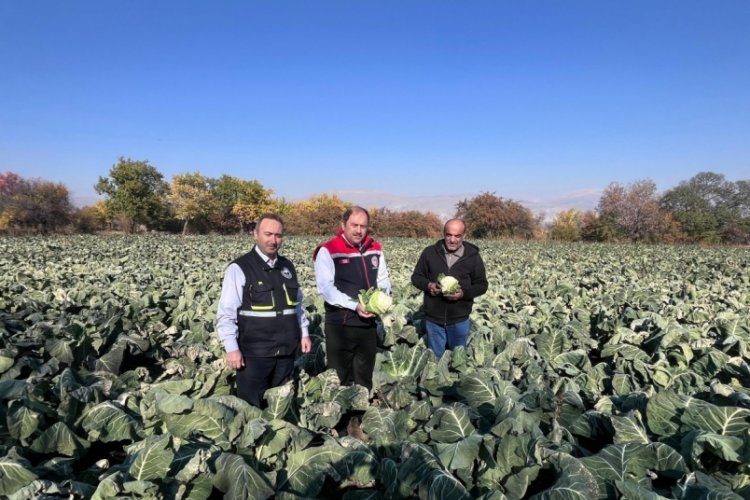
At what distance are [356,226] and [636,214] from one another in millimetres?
57795

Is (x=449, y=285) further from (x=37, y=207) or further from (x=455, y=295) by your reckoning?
(x=37, y=207)

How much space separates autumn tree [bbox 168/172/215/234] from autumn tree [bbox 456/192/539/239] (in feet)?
143

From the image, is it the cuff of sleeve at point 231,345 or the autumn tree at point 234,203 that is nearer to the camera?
the cuff of sleeve at point 231,345

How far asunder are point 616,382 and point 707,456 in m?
1.49

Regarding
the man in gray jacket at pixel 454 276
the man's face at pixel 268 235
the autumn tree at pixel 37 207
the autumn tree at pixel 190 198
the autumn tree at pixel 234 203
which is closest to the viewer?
the man's face at pixel 268 235

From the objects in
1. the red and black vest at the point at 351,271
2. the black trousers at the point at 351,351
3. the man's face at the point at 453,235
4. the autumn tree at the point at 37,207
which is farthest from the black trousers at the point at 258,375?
the autumn tree at the point at 37,207

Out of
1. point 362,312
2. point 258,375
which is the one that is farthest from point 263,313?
point 362,312

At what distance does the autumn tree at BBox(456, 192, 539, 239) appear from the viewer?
5422 cm

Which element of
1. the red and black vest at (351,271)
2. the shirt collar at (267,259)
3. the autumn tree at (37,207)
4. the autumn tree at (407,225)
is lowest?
the autumn tree at (407,225)

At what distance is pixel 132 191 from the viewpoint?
6209cm

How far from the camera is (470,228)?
56875 millimetres

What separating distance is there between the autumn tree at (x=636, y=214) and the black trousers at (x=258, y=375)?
175 ft

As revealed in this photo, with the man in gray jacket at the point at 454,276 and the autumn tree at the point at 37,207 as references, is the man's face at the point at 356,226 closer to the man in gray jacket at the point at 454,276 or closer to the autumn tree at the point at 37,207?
the man in gray jacket at the point at 454,276

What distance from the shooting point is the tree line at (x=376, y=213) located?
165 feet
